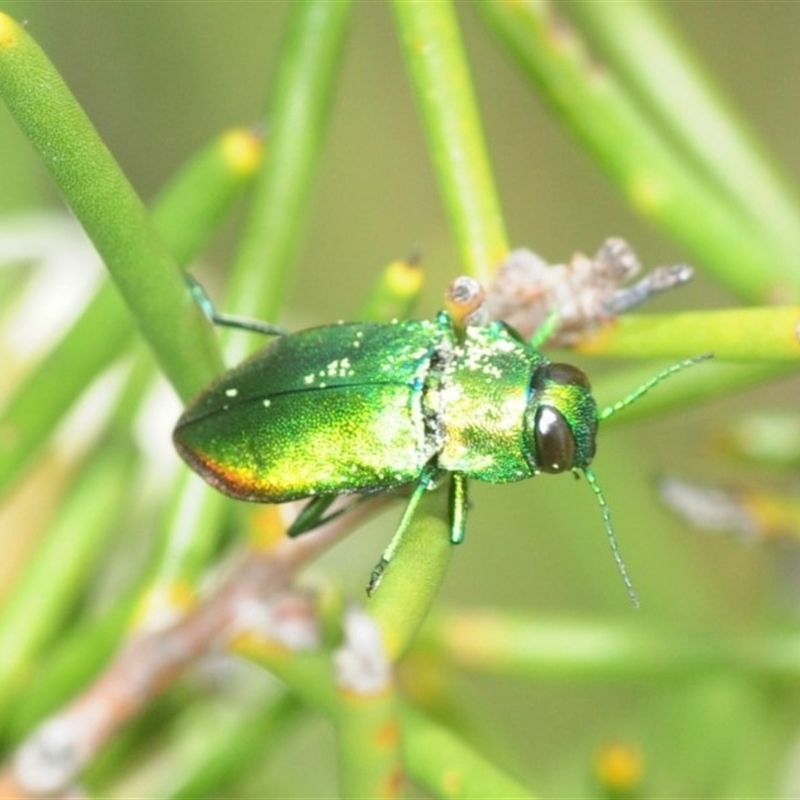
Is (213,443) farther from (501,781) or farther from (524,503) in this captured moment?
(524,503)

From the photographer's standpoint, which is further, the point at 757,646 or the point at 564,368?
the point at 757,646

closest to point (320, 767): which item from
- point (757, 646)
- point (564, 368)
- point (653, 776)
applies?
point (653, 776)

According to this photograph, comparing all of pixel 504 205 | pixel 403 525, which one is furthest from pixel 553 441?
pixel 504 205

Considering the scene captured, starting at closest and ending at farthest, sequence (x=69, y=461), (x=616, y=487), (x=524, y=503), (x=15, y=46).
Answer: (x=15, y=46) → (x=69, y=461) → (x=616, y=487) → (x=524, y=503)

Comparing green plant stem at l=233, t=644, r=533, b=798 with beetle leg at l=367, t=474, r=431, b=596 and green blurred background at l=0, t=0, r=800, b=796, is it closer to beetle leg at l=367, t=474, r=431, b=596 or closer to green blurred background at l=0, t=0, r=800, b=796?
beetle leg at l=367, t=474, r=431, b=596

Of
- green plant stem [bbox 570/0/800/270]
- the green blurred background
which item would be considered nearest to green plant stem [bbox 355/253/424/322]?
green plant stem [bbox 570/0/800/270]

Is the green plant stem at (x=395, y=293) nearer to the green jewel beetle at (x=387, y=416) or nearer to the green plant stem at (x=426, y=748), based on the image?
the green jewel beetle at (x=387, y=416)

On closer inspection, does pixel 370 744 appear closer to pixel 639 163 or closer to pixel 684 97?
pixel 639 163
